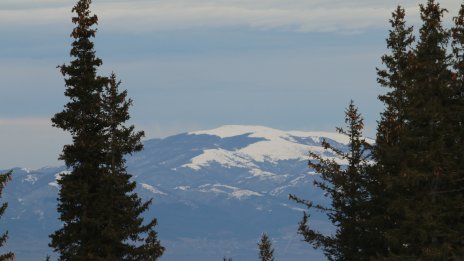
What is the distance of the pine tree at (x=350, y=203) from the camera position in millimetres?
40469

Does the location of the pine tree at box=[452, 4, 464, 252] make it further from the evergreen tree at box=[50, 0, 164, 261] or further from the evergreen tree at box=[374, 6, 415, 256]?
the evergreen tree at box=[50, 0, 164, 261]

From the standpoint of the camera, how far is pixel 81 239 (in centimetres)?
3691

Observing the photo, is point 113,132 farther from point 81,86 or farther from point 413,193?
point 413,193

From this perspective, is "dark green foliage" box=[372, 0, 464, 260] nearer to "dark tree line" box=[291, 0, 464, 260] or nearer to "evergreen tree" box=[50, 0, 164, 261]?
"dark tree line" box=[291, 0, 464, 260]

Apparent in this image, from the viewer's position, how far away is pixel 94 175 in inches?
1470

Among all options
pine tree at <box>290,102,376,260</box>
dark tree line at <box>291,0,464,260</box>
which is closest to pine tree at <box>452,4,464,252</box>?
dark tree line at <box>291,0,464,260</box>

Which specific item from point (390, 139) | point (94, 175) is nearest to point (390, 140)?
point (390, 139)

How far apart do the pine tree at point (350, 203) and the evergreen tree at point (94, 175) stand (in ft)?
26.1

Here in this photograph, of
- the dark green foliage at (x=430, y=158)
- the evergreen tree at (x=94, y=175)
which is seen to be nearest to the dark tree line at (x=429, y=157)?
the dark green foliage at (x=430, y=158)

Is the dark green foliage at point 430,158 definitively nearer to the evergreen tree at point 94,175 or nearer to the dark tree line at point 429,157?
the dark tree line at point 429,157

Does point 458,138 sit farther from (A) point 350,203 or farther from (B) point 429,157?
(A) point 350,203

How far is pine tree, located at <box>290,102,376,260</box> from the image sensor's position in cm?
4047

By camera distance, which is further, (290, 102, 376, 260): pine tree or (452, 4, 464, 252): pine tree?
(290, 102, 376, 260): pine tree

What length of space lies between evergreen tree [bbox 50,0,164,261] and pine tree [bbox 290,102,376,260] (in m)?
7.95
